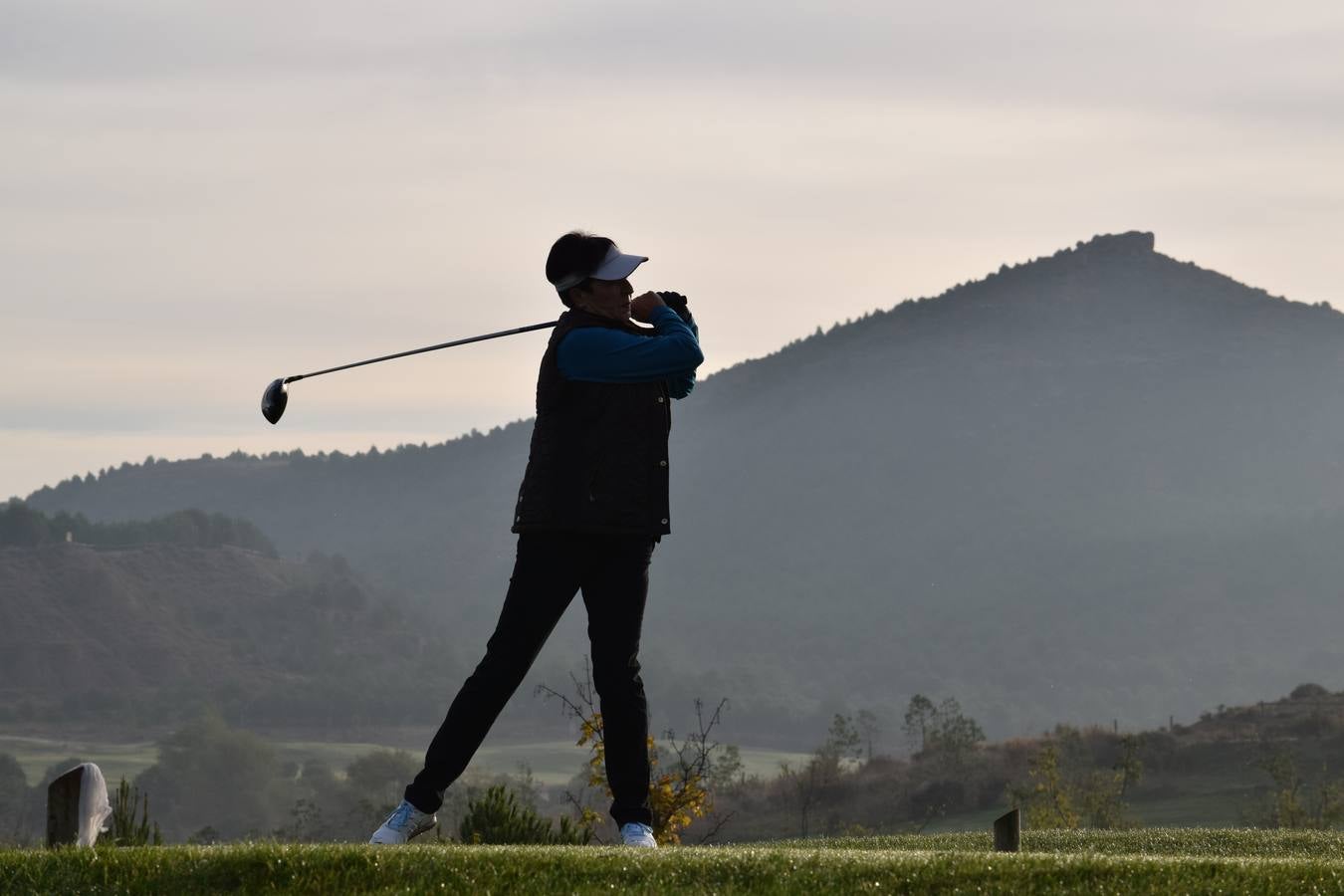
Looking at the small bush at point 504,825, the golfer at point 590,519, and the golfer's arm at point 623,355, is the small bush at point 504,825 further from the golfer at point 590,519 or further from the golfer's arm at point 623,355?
the golfer's arm at point 623,355

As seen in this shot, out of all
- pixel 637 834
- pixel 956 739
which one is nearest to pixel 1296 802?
pixel 637 834

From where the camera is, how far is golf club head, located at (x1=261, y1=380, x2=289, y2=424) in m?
9.04

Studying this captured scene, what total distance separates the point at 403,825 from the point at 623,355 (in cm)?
246

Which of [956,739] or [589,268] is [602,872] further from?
[956,739]

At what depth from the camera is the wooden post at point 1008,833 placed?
921 cm

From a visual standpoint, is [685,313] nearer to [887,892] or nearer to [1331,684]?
[887,892]

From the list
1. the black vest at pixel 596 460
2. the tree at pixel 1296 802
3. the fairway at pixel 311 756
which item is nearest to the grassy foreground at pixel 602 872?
the black vest at pixel 596 460

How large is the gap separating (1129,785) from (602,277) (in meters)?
59.7

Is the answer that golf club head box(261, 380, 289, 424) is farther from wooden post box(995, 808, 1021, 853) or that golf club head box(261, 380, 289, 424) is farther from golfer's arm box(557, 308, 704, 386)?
wooden post box(995, 808, 1021, 853)

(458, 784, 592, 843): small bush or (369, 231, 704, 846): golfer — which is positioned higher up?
(369, 231, 704, 846): golfer

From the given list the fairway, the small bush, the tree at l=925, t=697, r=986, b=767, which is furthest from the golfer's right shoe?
the fairway

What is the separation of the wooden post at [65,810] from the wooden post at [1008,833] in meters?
4.67

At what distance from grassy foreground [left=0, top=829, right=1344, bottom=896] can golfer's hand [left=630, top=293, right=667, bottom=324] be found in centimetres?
256

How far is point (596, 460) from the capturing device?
26.7ft
